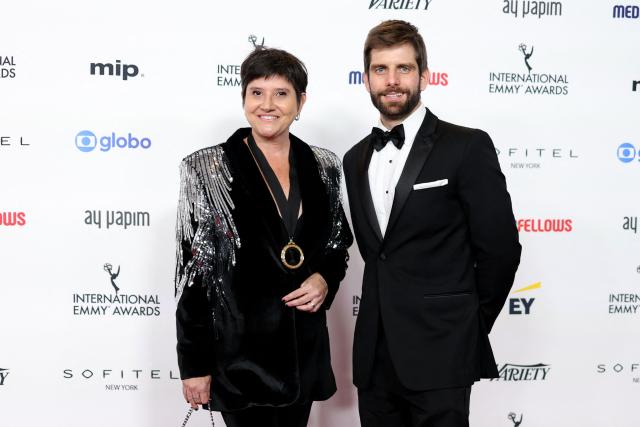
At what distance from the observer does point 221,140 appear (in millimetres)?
2861

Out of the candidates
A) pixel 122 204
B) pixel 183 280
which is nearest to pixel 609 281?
pixel 183 280

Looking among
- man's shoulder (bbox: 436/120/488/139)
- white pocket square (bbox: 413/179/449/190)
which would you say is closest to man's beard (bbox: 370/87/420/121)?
man's shoulder (bbox: 436/120/488/139)

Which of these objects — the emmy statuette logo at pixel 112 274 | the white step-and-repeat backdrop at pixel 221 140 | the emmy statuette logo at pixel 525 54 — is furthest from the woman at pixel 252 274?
the emmy statuette logo at pixel 525 54

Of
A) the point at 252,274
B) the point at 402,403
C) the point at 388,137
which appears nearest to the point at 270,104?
the point at 388,137

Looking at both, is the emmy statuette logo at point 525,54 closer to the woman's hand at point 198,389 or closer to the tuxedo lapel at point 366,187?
the tuxedo lapel at point 366,187

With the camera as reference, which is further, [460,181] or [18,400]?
[18,400]

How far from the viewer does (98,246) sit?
2850mm

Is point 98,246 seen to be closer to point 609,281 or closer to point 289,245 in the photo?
point 289,245

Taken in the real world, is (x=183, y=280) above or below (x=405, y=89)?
below

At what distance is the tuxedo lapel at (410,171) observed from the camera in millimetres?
1835

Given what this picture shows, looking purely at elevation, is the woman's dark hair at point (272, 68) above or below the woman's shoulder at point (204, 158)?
above

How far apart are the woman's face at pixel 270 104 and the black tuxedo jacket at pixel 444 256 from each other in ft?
1.40

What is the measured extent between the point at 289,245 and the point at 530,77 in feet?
5.77

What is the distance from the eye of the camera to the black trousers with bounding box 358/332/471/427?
6.08 ft
